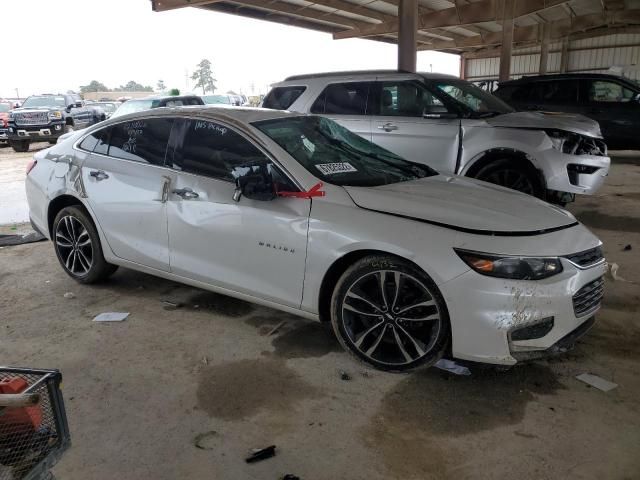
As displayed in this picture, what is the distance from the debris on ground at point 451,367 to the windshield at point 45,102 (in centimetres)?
1896

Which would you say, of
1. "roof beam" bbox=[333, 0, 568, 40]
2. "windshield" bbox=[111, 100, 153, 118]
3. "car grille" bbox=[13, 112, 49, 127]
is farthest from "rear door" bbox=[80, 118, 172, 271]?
"roof beam" bbox=[333, 0, 568, 40]

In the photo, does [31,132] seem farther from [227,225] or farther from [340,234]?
[340,234]

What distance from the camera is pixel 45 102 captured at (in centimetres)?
1877

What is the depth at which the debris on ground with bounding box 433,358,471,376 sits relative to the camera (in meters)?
3.23

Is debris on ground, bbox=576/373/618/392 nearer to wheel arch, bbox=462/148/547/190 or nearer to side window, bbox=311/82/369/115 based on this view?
wheel arch, bbox=462/148/547/190

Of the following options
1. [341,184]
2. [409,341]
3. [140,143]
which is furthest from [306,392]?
[140,143]

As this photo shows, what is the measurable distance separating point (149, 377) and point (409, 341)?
1.61 metres

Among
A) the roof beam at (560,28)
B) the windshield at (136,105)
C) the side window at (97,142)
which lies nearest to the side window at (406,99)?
the side window at (97,142)

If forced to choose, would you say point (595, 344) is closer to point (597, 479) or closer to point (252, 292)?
point (597, 479)

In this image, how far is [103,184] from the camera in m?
4.31

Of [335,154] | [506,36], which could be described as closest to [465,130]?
[335,154]

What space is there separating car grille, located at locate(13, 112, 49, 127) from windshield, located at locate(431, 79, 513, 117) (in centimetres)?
1482

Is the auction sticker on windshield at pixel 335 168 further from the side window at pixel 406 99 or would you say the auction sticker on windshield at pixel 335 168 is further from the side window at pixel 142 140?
the side window at pixel 406 99

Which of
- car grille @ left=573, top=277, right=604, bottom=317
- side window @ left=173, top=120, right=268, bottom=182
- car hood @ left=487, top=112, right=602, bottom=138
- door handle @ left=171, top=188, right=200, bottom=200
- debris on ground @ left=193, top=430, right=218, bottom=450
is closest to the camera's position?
debris on ground @ left=193, top=430, right=218, bottom=450
